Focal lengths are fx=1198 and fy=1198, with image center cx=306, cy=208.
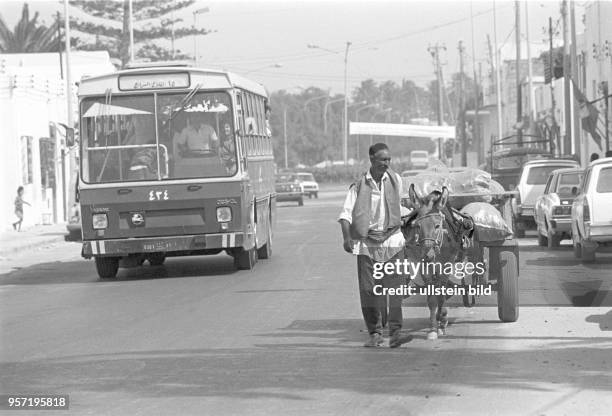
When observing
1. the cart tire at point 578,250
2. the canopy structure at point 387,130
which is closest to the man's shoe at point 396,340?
the cart tire at point 578,250

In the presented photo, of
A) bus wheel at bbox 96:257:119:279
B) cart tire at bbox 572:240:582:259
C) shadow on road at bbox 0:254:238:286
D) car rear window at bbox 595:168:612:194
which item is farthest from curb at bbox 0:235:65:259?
car rear window at bbox 595:168:612:194

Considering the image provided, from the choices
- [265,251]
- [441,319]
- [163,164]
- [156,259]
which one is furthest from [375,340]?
[156,259]

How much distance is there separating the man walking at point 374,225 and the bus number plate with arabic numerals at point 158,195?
801 centimetres

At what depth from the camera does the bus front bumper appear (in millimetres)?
18438

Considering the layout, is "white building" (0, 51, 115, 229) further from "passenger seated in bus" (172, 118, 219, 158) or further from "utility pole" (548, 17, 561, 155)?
"utility pole" (548, 17, 561, 155)

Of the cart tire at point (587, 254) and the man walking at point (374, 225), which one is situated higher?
the man walking at point (374, 225)

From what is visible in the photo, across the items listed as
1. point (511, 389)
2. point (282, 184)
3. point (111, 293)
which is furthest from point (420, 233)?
point (282, 184)

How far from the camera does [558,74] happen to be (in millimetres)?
62000

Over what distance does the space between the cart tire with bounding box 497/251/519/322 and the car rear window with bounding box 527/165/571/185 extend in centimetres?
1720

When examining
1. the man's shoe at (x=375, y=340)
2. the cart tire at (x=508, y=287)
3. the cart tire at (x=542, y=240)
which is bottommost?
the cart tire at (x=542, y=240)

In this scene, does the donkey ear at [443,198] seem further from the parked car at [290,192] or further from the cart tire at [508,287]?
the parked car at [290,192]

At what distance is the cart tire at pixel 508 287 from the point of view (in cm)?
1170

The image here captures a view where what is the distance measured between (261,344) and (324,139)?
388 feet

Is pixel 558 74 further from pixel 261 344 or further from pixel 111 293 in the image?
pixel 261 344
